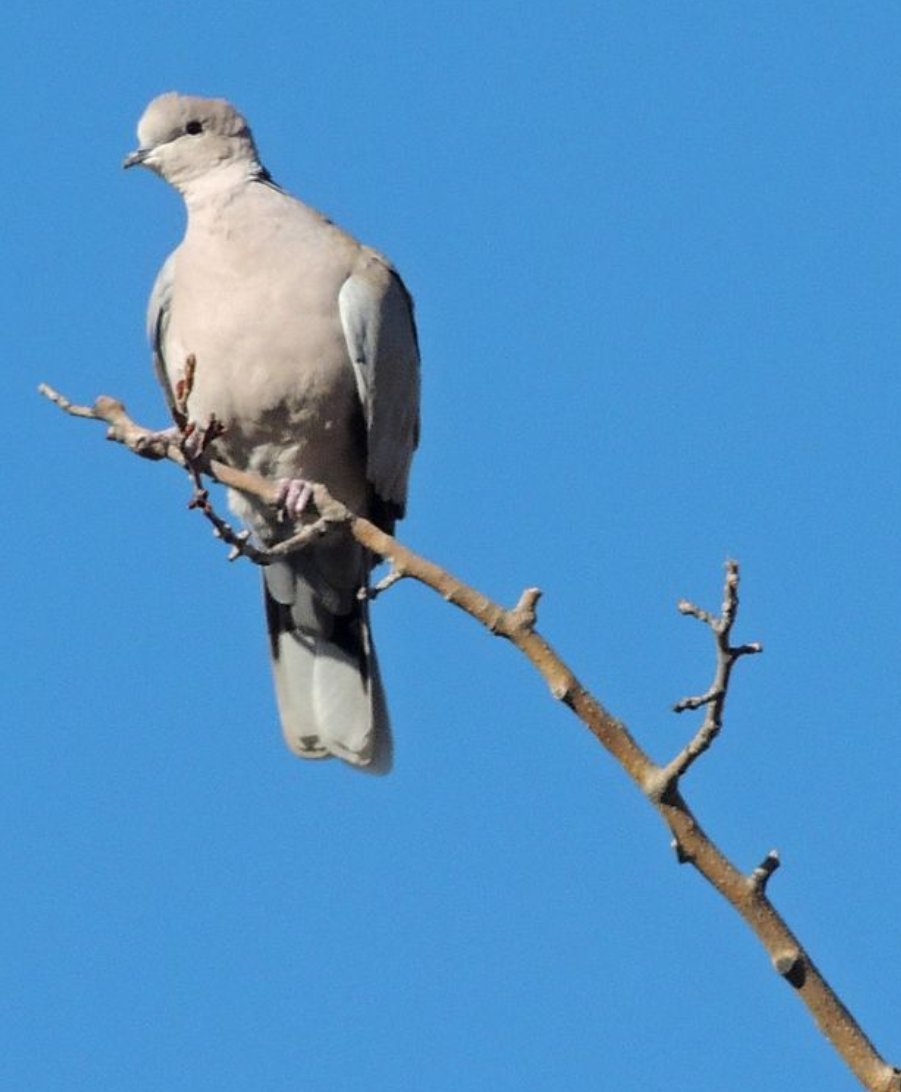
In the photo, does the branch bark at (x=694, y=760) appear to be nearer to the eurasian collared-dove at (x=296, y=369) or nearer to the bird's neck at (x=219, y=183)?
the eurasian collared-dove at (x=296, y=369)

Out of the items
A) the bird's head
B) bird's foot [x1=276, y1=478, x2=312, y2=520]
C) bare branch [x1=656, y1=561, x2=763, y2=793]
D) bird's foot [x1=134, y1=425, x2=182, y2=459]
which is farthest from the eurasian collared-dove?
bare branch [x1=656, y1=561, x2=763, y2=793]

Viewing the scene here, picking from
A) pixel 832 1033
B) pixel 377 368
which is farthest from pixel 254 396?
pixel 832 1033

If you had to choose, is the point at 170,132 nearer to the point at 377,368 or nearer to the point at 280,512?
the point at 377,368

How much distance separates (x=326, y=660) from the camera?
6.79 metres

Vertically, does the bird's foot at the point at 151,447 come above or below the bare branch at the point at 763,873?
above

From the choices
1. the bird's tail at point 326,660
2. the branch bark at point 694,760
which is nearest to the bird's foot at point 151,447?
the branch bark at point 694,760

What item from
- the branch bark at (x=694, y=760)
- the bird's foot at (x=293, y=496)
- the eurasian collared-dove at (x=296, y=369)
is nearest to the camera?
the branch bark at (x=694, y=760)

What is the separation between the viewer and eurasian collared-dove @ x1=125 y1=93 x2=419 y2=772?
6.11 metres

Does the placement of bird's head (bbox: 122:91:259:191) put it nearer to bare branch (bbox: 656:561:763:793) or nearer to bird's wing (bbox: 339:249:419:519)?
bird's wing (bbox: 339:249:419:519)

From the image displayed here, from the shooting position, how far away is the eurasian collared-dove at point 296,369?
611 centimetres

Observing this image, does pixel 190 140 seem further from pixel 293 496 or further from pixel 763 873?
pixel 763 873

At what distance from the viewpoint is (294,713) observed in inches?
264

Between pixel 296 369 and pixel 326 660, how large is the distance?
43.9 inches

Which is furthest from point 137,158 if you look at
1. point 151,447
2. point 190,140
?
point 151,447
